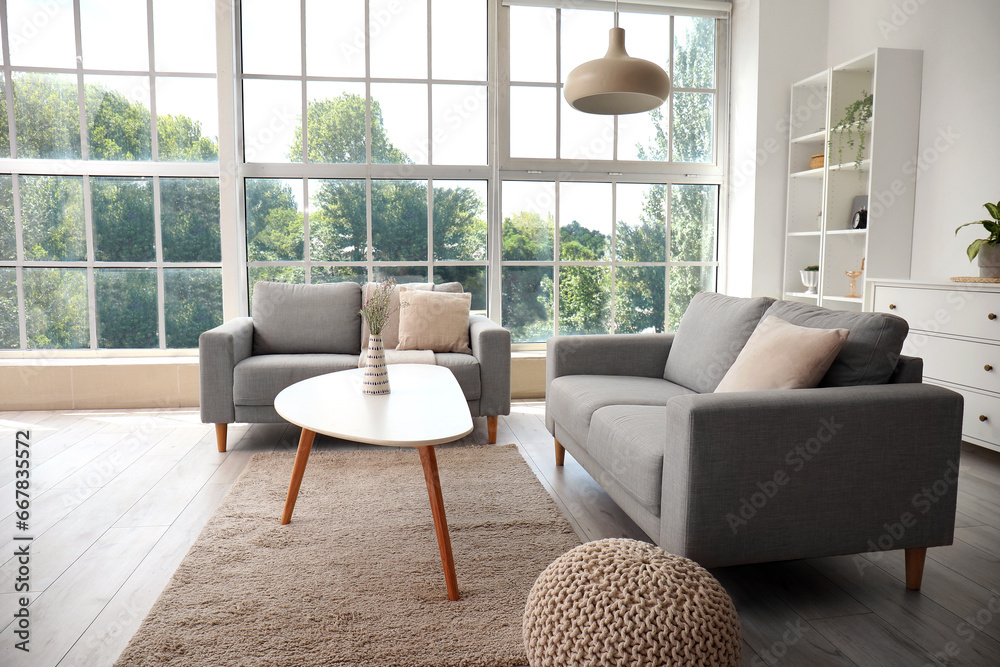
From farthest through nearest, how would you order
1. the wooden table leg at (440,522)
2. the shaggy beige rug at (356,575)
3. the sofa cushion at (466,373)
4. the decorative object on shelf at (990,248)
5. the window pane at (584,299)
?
the window pane at (584,299) < the sofa cushion at (466,373) < the decorative object on shelf at (990,248) < the wooden table leg at (440,522) < the shaggy beige rug at (356,575)

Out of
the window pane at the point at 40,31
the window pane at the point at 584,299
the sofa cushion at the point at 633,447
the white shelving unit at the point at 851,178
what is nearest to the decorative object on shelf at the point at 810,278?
the white shelving unit at the point at 851,178

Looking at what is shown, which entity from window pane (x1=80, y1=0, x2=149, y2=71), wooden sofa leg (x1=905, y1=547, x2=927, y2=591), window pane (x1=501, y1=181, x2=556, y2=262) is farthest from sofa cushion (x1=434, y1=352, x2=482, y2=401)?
window pane (x1=80, y1=0, x2=149, y2=71)

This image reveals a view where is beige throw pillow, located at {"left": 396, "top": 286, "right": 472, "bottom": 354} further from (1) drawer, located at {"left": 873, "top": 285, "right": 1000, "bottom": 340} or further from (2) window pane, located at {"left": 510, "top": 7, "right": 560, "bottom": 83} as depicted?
(1) drawer, located at {"left": 873, "top": 285, "right": 1000, "bottom": 340}

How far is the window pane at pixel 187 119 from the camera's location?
441 centimetres

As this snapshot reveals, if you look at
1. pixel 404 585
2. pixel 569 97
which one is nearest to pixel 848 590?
pixel 404 585

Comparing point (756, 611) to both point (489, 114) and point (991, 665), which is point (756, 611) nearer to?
point (991, 665)

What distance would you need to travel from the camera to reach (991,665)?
1597 mm

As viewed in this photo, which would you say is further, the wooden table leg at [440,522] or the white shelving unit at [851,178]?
the white shelving unit at [851,178]

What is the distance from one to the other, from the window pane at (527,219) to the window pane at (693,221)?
0.93 meters

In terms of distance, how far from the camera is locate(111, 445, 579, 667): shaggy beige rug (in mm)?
1641

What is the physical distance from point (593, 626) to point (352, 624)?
75cm

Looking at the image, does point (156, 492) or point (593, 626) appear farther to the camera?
point (156, 492)

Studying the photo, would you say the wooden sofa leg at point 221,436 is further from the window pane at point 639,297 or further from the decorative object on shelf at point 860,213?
the decorative object on shelf at point 860,213

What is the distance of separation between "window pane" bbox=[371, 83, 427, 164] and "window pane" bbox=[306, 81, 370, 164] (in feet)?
0.25
